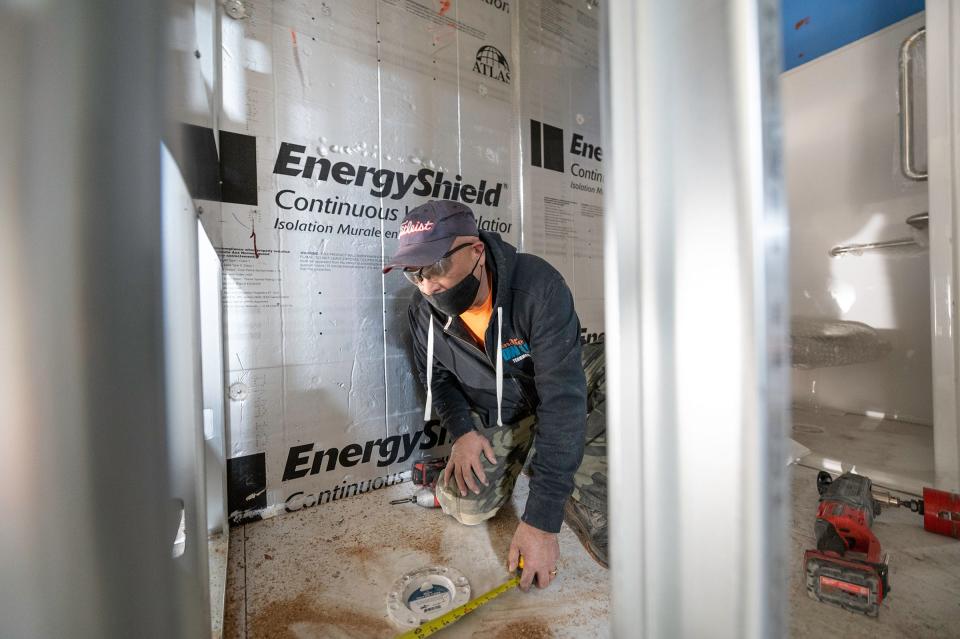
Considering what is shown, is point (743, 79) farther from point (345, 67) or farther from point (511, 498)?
point (345, 67)

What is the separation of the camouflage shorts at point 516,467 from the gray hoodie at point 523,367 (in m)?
0.06

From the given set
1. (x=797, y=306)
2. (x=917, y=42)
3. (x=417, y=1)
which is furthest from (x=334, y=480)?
(x=917, y=42)

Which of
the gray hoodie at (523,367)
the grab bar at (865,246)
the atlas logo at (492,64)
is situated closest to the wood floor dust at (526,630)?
the gray hoodie at (523,367)

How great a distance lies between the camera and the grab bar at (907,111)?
152 centimetres

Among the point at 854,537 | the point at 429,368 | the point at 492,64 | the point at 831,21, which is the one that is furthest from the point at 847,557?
the point at 831,21

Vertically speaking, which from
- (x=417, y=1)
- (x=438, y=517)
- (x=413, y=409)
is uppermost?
(x=417, y=1)

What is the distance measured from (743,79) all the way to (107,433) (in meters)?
0.40

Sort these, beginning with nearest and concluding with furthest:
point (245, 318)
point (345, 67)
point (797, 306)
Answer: point (245, 318) < point (345, 67) < point (797, 306)

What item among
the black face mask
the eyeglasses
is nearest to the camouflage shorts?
the black face mask

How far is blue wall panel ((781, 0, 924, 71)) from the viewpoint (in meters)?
1.73

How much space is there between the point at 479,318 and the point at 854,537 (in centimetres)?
103

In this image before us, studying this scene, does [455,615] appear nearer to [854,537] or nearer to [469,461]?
[469,461]

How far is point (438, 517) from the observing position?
1.27 meters

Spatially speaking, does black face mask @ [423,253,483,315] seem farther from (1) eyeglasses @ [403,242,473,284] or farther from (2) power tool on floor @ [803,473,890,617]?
(2) power tool on floor @ [803,473,890,617]
